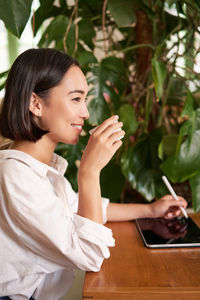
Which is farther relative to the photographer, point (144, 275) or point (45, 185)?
point (45, 185)

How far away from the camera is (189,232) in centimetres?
98

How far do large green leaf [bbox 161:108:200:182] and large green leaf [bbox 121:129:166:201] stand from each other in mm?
254

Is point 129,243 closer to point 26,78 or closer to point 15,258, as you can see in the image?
point 15,258

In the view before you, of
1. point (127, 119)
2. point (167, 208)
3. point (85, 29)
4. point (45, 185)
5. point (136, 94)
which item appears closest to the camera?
point (45, 185)

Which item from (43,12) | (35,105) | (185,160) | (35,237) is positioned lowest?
(185,160)

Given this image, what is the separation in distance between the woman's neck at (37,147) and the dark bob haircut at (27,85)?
0.08 ft

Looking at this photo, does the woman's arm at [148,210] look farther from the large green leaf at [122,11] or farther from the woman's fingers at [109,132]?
the large green leaf at [122,11]

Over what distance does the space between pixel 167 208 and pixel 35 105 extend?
0.52m

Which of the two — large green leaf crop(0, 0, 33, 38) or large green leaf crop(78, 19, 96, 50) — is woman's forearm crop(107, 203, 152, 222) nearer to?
large green leaf crop(0, 0, 33, 38)

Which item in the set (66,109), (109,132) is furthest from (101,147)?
(66,109)

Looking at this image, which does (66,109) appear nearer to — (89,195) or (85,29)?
(89,195)

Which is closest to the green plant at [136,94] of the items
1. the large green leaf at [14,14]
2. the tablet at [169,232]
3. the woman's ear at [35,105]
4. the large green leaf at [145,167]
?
the large green leaf at [145,167]

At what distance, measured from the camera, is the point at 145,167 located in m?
1.44

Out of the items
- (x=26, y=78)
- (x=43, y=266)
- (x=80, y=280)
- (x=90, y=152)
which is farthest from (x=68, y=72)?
(x=80, y=280)
